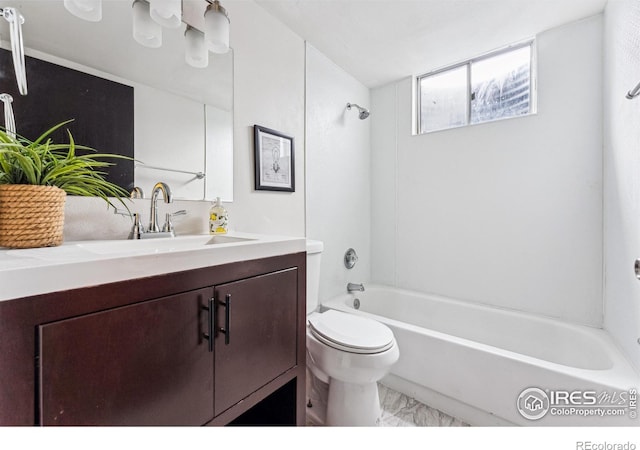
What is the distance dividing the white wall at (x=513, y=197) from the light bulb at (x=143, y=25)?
194 centimetres

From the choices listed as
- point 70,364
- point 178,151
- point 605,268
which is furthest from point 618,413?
point 178,151

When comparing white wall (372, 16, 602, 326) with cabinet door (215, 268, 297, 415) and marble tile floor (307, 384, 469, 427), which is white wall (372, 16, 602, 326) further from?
cabinet door (215, 268, 297, 415)

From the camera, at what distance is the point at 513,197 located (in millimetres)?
1971

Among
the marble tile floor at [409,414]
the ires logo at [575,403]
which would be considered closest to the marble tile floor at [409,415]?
the marble tile floor at [409,414]

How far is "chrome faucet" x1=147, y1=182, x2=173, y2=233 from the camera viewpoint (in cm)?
113

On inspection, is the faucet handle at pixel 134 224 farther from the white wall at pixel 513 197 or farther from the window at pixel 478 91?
the window at pixel 478 91

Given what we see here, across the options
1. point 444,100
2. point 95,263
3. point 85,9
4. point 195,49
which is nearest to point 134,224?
point 95,263

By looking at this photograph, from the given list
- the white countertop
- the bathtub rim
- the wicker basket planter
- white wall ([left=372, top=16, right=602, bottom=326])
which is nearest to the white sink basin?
the white countertop

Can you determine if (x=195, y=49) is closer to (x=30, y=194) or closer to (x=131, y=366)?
(x=30, y=194)

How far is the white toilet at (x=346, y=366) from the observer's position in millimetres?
1223

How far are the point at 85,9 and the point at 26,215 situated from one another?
2.46 feet

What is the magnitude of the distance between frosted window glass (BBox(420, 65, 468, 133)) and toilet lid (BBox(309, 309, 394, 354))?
1.78 metres
